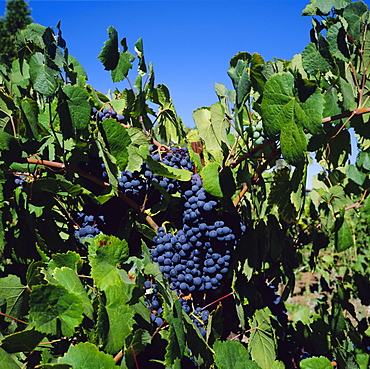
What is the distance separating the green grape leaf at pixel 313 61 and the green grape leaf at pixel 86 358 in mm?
967

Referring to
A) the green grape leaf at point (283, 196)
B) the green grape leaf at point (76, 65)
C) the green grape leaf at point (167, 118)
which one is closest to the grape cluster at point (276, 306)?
the green grape leaf at point (283, 196)

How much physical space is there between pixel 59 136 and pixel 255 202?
30.7 inches

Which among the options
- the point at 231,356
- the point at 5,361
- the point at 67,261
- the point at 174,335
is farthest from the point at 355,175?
the point at 5,361

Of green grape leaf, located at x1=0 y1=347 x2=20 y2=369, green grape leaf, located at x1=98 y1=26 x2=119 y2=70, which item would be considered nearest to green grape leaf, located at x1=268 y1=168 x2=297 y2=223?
green grape leaf, located at x1=98 y1=26 x2=119 y2=70

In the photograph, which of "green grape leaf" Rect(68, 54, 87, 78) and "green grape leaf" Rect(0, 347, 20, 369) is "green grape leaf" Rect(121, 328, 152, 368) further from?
"green grape leaf" Rect(68, 54, 87, 78)

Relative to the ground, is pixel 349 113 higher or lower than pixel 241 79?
lower

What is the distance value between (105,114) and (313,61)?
0.71 metres

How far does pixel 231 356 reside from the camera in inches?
43.1

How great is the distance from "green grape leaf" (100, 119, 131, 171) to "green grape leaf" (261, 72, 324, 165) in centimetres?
43

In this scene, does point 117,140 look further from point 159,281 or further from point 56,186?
point 159,281

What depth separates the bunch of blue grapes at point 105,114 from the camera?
1343 mm

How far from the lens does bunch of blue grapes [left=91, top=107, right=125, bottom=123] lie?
1343 mm

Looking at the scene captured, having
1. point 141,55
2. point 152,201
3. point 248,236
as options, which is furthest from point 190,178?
point 141,55

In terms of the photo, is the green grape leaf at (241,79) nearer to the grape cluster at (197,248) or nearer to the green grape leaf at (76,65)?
the grape cluster at (197,248)
